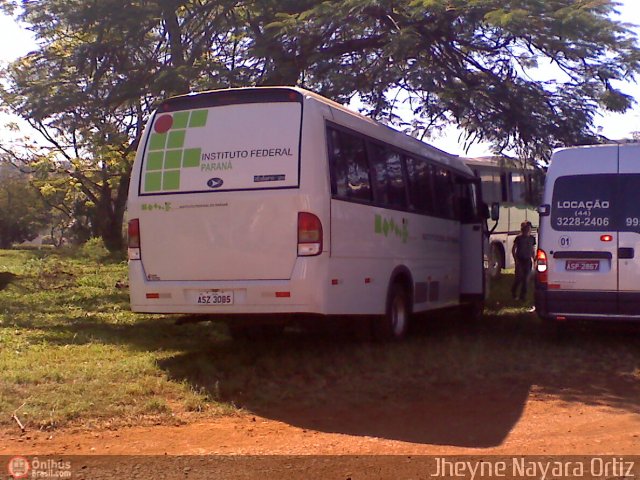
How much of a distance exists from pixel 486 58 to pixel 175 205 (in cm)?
752

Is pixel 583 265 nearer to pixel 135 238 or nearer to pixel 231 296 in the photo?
pixel 231 296

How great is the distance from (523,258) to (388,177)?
23.4 feet

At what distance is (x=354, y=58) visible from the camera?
1410 centimetres

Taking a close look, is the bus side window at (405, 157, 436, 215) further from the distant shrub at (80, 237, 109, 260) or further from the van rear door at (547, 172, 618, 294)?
the distant shrub at (80, 237, 109, 260)

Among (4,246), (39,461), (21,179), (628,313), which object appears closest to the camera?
(39,461)

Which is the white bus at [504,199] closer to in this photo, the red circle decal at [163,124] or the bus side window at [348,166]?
the bus side window at [348,166]

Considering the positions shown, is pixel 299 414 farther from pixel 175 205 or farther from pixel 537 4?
pixel 537 4

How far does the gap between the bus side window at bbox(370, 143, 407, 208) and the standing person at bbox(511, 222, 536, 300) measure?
6.44 m

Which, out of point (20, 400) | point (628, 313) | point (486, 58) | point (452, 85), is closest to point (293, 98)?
point (20, 400)

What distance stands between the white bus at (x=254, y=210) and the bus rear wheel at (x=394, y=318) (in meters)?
0.33

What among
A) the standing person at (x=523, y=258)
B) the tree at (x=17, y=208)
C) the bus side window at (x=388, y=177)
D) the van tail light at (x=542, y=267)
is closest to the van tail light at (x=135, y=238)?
the bus side window at (x=388, y=177)

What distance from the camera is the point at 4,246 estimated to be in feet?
193

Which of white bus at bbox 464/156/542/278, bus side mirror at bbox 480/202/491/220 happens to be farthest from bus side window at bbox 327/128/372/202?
white bus at bbox 464/156/542/278

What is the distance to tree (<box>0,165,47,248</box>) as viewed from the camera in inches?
2004
